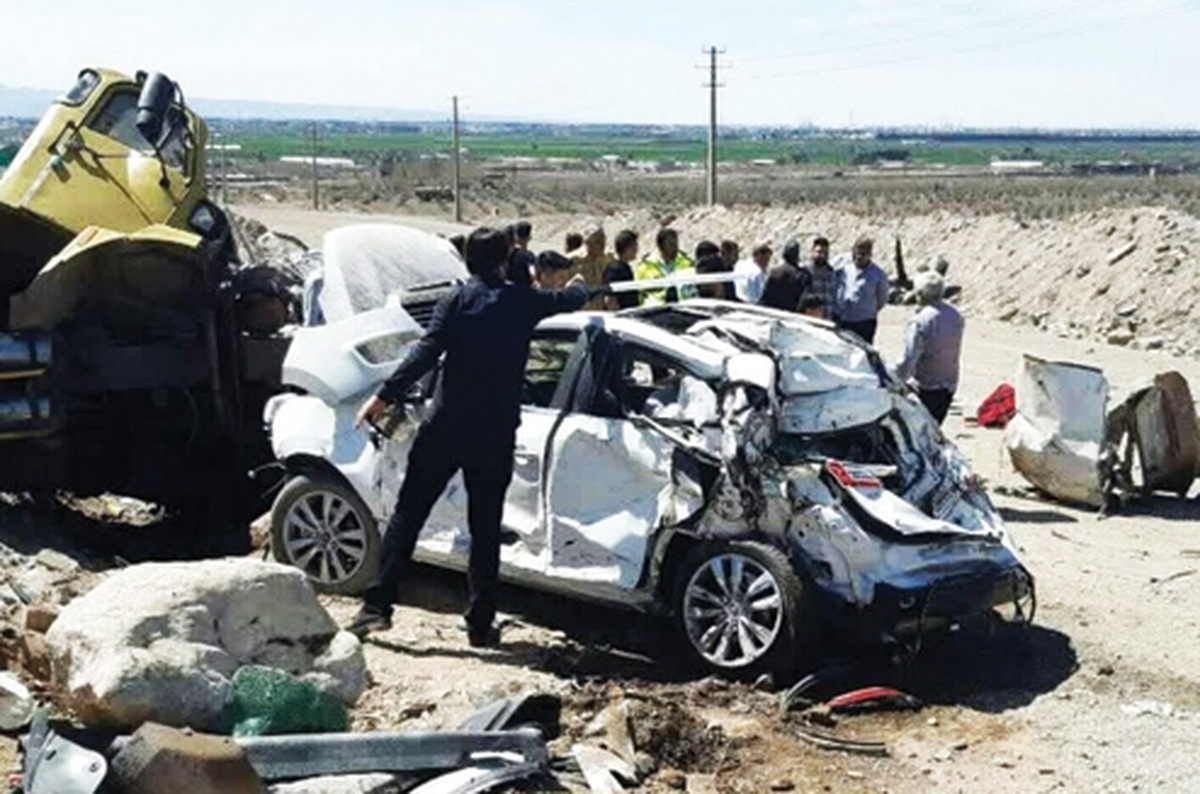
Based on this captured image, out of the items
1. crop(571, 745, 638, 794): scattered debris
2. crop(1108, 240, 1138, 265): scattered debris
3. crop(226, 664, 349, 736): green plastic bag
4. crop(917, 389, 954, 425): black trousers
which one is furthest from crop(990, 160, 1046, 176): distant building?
crop(226, 664, 349, 736): green plastic bag

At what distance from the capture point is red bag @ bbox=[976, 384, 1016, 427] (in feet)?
53.3

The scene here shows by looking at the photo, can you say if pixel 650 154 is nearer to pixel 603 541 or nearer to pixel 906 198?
pixel 906 198

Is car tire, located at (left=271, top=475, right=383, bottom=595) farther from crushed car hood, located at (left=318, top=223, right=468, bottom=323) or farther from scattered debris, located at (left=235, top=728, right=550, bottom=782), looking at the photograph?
scattered debris, located at (left=235, top=728, right=550, bottom=782)

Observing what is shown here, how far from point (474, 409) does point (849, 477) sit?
1.80 meters

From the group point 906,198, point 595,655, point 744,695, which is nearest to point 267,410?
point 595,655

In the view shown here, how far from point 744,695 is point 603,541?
3.53 feet

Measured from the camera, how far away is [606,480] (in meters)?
8.60

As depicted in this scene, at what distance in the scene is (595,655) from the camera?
28.2 ft

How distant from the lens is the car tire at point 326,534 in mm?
9367

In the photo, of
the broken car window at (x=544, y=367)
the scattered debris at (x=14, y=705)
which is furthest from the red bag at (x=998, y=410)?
the scattered debris at (x=14, y=705)

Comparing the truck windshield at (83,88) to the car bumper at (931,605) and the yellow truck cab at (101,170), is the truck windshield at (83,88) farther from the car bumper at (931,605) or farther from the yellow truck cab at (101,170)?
the car bumper at (931,605)

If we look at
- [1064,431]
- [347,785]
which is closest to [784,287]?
[1064,431]

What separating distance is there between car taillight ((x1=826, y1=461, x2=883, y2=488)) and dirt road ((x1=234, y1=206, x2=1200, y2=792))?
103 cm

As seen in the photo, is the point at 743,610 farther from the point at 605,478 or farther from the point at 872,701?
the point at 605,478
